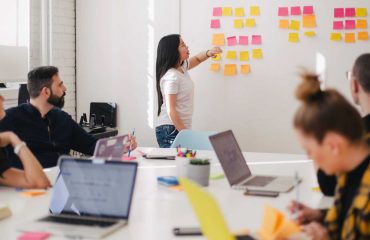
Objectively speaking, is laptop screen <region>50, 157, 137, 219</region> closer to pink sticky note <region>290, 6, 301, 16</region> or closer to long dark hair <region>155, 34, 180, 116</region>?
long dark hair <region>155, 34, 180, 116</region>

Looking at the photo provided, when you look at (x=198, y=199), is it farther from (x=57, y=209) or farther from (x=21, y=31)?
(x=21, y=31)

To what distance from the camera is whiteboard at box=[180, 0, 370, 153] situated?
442 centimetres

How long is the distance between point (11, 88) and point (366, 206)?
12.3ft

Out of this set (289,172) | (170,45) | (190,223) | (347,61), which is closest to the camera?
(190,223)

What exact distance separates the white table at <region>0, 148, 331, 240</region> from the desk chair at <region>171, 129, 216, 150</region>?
2.58 ft

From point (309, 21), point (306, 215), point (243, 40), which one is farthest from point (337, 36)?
point (306, 215)

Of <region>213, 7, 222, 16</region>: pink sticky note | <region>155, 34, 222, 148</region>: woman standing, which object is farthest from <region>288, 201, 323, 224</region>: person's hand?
<region>213, 7, 222, 16</region>: pink sticky note

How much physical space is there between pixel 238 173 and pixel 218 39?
8.00 ft

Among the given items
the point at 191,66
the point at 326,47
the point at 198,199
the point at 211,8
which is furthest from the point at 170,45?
the point at 198,199

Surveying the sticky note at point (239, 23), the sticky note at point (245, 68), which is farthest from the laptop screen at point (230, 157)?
the sticky note at point (239, 23)

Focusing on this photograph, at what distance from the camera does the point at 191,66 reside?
4566 mm

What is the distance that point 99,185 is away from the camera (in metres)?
1.76

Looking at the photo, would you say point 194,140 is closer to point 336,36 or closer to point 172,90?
point 172,90

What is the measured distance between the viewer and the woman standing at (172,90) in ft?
13.2
